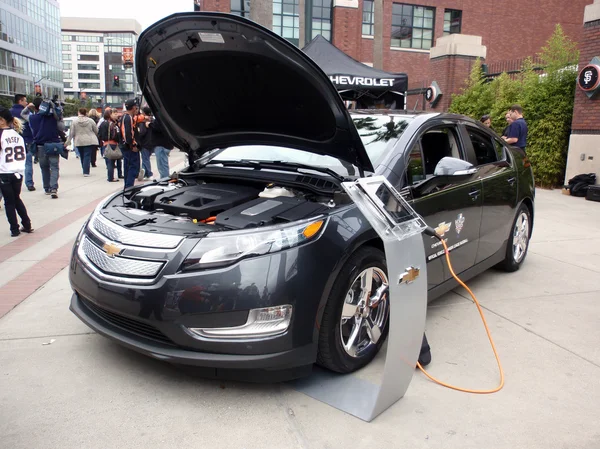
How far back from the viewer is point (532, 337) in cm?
384

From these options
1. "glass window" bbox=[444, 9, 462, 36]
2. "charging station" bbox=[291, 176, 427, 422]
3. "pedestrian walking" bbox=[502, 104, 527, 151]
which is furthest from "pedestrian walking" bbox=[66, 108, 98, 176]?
"glass window" bbox=[444, 9, 462, 36]

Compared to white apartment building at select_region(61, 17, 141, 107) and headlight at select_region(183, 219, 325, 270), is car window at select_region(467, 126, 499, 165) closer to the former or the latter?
headlight at select_region(183, 219, 325, 270)

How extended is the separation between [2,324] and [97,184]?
8.23 meters

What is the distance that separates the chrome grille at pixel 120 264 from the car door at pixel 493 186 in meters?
2.95

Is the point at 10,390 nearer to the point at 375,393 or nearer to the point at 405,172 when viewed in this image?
the point at 375,393

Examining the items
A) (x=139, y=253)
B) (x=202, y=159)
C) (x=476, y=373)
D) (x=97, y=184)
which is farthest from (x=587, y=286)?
(x=97, y=184)

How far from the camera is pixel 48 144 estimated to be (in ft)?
31.5

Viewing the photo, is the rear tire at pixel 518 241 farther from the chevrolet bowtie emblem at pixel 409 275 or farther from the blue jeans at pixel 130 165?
the blue jeans at pixel 130 165

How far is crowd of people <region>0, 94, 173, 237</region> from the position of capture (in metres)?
6.35

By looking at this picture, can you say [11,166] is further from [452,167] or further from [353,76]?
[353,76]

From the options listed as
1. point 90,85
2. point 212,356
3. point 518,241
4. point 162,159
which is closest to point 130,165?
point 162,159

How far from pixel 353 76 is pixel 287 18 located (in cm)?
1961

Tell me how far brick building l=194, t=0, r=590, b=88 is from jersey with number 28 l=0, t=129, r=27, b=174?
23186 mm

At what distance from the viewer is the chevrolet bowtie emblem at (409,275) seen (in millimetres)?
2502
